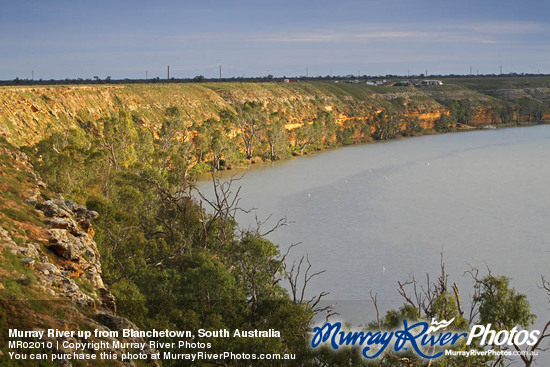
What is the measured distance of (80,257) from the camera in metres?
14.2

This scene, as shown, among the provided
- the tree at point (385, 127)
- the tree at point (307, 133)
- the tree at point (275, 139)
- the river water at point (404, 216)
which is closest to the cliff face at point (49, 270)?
the river water at point (404, 216)

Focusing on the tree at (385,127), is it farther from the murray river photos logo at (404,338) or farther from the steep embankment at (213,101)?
the murray river photos logo at (404,338)

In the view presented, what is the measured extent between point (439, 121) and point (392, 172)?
188 ft

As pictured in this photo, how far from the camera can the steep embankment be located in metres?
47.8

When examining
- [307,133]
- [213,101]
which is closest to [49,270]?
[213,101]

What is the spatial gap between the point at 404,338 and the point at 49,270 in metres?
8.03

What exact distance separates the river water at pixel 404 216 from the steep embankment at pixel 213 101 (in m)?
13.7

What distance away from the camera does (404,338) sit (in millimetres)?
14492

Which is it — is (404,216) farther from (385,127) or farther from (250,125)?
(385,127)

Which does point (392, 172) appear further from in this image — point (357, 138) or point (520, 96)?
point (520, 96)

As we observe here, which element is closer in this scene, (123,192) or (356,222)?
(123,192)

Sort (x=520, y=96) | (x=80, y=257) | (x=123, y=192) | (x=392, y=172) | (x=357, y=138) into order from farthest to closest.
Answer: (x=520, y=96) < (x=357, y=138) < (x=392, y=172) < (x=123, y=192) < (x=80, y=257)

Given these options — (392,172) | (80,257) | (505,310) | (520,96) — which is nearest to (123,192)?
(80,257)

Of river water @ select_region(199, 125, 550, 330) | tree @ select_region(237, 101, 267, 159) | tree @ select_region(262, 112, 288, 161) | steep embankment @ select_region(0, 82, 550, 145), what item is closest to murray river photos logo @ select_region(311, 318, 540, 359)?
river water @ select_region(199, 125, 550, 330)
